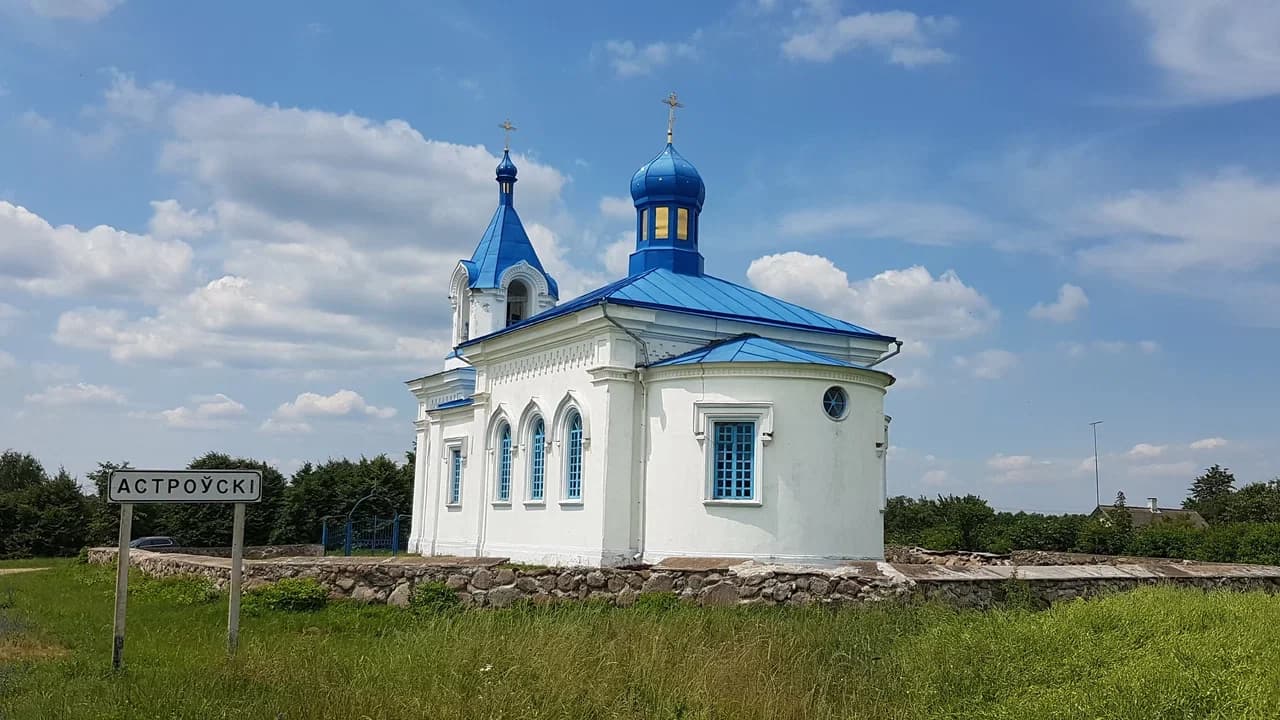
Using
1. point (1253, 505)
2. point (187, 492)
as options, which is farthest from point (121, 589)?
point (1253, 505)

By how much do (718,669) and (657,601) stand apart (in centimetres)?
407

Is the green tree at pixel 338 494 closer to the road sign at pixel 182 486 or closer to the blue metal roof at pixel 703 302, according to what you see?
the blue metal roof at pixel 703 302

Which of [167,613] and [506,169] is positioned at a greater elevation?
[506,169]

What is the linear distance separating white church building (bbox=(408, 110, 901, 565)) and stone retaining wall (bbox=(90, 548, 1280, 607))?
15.9ft

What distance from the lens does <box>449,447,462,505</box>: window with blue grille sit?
2638cm

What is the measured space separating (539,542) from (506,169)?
514 inches

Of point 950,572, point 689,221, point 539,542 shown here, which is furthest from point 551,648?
point 689,221

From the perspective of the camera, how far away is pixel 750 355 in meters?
18.3

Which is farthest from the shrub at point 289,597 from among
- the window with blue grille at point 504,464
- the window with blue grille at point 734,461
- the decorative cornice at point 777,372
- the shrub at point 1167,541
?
the shrub at point 1167,541

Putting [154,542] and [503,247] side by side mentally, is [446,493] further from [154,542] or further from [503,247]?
[154,542]

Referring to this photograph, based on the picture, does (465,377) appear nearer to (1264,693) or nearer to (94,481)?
(94,481)

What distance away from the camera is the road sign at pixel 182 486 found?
9.12 metres

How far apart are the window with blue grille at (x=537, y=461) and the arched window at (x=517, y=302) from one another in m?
7.67

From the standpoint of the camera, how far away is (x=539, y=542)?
2062 cm
